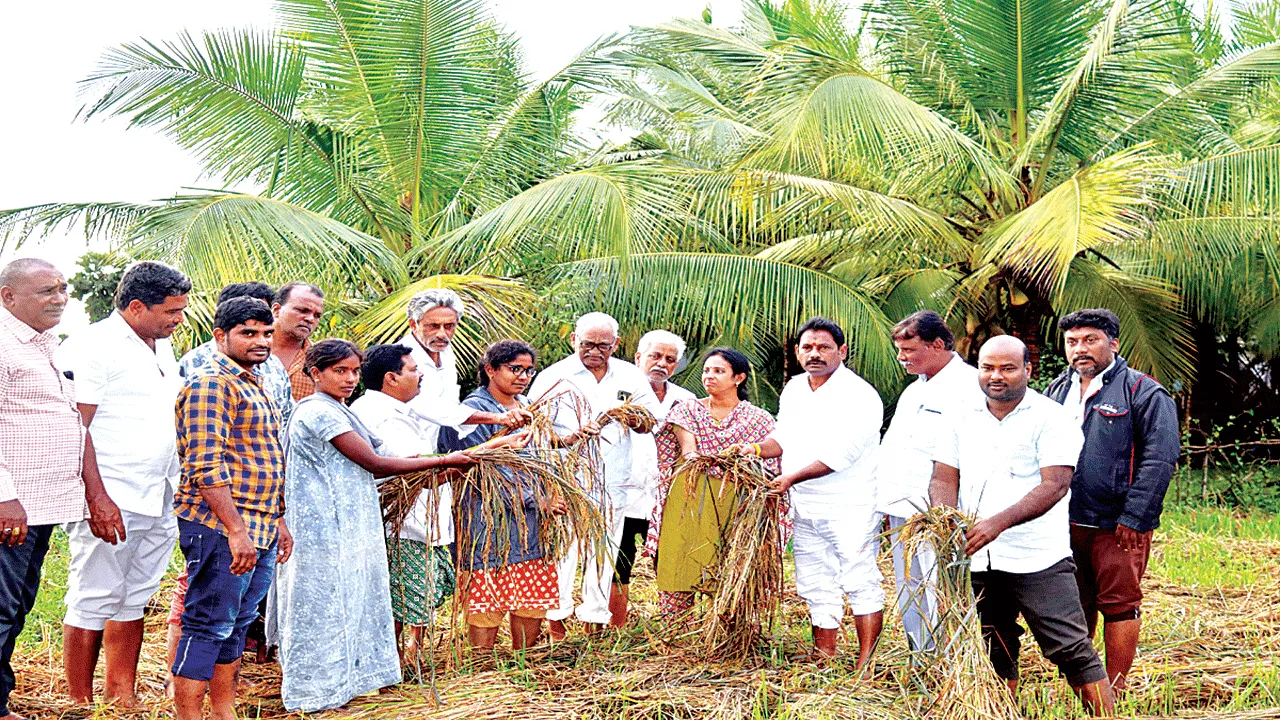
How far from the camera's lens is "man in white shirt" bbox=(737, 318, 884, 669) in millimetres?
5160

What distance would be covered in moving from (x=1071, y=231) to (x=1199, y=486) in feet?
16.0

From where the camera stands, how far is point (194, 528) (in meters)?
4.05

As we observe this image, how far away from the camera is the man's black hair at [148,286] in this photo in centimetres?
437

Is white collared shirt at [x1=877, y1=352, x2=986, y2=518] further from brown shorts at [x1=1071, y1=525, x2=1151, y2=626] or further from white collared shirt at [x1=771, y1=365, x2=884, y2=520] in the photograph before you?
brown shorts at [x1=1071, y1=525, x2=1151, y2=626]

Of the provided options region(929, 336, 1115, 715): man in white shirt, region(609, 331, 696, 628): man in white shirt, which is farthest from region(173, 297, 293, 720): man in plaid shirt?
region(929, 336, 1115, 715): man in white shirt

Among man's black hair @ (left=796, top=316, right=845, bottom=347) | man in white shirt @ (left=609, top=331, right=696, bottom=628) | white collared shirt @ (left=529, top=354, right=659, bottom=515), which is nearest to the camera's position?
man's black hair @ (left=796, top=316, right=845, bottom=347)

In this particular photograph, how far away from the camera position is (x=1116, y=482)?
469 cm

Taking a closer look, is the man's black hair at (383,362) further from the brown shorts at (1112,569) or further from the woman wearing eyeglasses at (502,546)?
the brown shorts at (1112,569)

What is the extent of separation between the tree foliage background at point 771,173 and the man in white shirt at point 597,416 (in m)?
2.44

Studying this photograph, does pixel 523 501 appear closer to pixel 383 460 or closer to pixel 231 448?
pixel 383 460

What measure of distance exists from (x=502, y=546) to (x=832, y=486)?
149 centimetres

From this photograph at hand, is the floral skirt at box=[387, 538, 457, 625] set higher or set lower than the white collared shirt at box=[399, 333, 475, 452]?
lower

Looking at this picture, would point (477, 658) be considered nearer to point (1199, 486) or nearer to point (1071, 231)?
point (1071, 231)

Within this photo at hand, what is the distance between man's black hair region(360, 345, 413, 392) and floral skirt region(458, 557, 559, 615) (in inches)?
38.3
